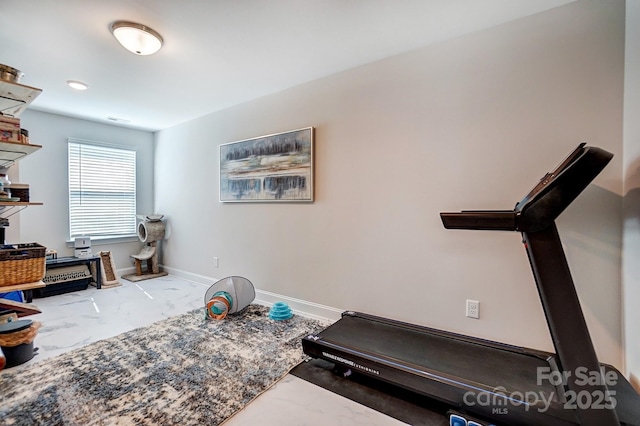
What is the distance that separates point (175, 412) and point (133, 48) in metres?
2.44

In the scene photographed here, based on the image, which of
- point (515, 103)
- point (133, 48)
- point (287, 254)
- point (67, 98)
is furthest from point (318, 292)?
point (67, 98)

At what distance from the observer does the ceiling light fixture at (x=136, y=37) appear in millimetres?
1996

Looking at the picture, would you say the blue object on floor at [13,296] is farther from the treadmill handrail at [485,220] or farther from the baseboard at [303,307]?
the treadmill handrail at [485,220]

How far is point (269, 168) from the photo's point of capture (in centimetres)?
327

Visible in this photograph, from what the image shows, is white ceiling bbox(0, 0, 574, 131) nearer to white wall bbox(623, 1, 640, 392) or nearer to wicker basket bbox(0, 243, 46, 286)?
white wall bbox(623, 1, 640, 392)

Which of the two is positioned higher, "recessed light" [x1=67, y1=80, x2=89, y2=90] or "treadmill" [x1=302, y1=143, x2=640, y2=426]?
"recessed light" [x1=67, y1=80, x2=89, y2=90]

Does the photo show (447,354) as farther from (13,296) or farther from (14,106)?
(13,296)

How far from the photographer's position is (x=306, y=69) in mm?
2709

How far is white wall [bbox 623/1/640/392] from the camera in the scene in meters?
1.54

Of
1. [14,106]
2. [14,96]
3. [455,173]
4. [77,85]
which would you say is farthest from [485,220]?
[77,85]

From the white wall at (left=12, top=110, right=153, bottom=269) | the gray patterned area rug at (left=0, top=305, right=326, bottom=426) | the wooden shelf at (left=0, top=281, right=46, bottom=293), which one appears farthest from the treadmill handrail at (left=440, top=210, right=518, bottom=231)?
the white wall at (left=12, top=110, right=153, bottom=269)

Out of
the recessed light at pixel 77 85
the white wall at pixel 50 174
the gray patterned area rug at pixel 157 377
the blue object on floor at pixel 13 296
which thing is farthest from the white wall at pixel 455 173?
the white wall at pixel 50 174

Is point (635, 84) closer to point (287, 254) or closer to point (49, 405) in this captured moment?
point (287, 254)

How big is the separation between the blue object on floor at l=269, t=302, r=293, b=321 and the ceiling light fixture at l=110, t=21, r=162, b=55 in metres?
2.44
